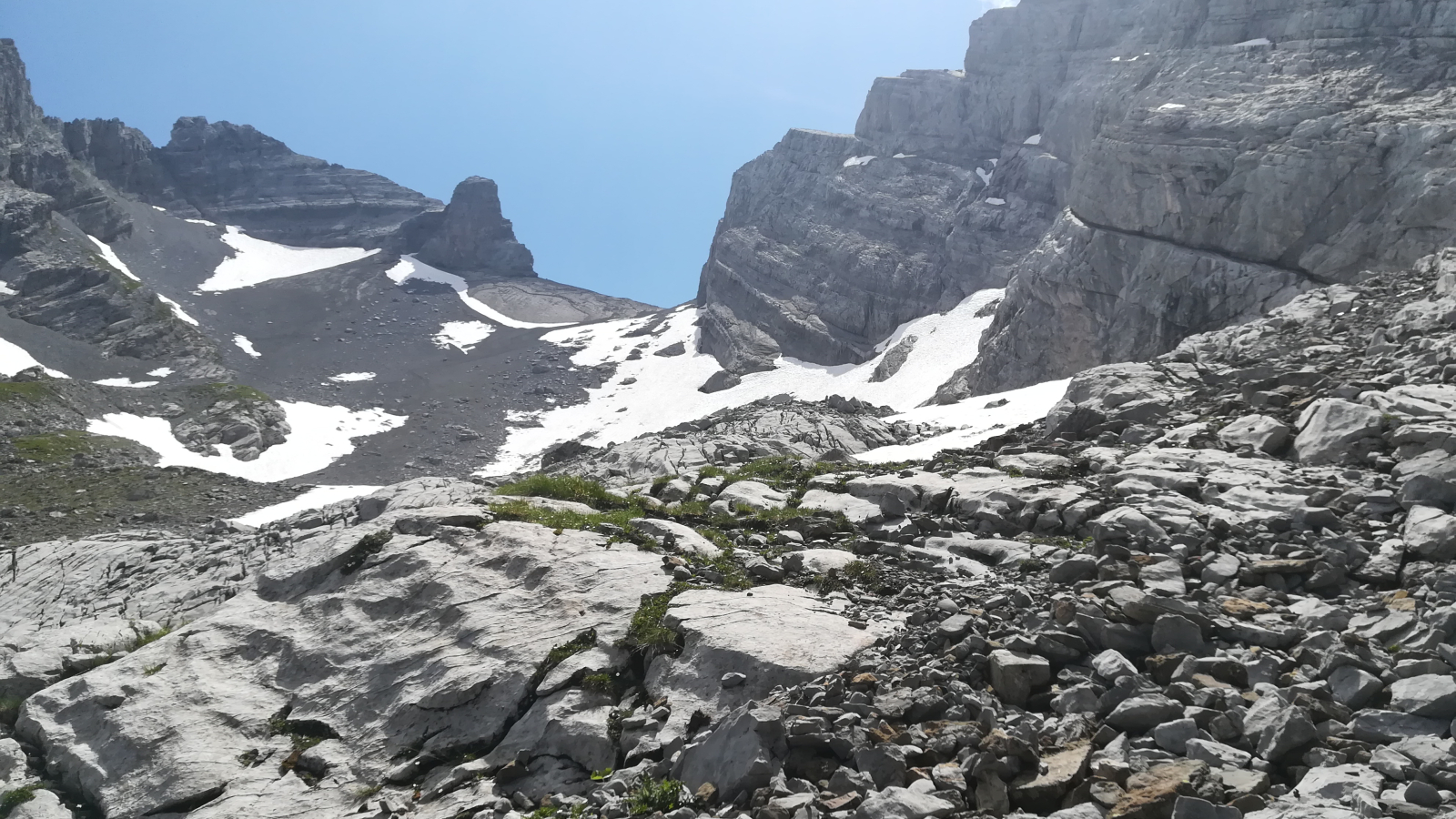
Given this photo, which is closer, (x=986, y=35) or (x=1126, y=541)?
(x=1126, y=541)

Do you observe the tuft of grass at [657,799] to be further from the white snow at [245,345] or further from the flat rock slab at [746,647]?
the white snow at [245,345]

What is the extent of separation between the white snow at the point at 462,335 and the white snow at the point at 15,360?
1977 inches

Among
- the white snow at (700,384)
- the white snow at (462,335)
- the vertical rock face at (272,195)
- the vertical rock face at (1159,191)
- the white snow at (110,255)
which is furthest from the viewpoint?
the vertical rock face at (272,195)

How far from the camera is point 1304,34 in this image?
210ft

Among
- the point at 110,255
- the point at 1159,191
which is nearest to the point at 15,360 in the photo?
the point at 110,255

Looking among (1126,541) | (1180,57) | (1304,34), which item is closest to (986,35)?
(1180,57)

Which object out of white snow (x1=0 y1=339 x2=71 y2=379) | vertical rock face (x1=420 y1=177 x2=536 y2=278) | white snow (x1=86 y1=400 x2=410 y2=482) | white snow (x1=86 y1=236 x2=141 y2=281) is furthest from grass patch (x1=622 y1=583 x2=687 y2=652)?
vertical rock face (x1=420 y1=177 x2=536 y2=278)

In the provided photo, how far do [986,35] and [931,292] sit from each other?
45.6 metres

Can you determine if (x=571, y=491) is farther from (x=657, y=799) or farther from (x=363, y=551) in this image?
(x=657, y=799)

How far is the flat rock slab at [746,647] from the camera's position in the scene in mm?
8961

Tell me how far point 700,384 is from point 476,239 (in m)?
96.7

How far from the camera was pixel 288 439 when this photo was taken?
262 ft

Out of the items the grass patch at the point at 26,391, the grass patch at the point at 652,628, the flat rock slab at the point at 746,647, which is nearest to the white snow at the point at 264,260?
the grass patch at the point at 26,391

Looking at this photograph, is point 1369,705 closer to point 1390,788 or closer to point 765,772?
point 1390,788
